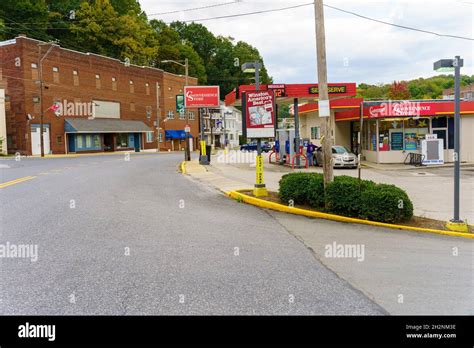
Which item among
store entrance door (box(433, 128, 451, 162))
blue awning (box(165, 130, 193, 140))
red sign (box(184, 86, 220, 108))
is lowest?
store entrance door (box(433, 128, 451, 162))

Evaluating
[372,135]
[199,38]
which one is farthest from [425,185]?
[199,38]

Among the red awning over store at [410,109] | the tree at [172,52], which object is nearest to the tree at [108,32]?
the tree at [172,52]

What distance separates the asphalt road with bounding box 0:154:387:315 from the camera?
16.6ft

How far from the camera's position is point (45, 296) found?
526 cm

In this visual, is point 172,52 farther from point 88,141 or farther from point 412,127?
point 412,127

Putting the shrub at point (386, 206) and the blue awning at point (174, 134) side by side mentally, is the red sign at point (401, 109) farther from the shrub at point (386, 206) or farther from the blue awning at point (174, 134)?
the blue awning at point (174, 134)

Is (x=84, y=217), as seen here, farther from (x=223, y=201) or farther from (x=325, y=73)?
(x=325, y=73)

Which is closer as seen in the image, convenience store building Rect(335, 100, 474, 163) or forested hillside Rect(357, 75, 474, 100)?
convenience store building Rect(335, 100, 474, 163)

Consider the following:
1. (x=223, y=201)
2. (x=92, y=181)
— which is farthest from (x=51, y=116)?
(x=223, y=201)

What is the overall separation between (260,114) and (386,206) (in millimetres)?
5373

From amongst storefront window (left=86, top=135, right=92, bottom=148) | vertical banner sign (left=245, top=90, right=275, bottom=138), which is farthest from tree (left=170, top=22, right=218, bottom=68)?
vertical banner sign (left=245, top=90, right=275, bottom=138)

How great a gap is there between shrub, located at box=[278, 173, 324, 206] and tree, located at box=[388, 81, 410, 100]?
7093cm

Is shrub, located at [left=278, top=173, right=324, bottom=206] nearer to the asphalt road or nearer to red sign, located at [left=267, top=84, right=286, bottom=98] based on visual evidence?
the asphalt road
